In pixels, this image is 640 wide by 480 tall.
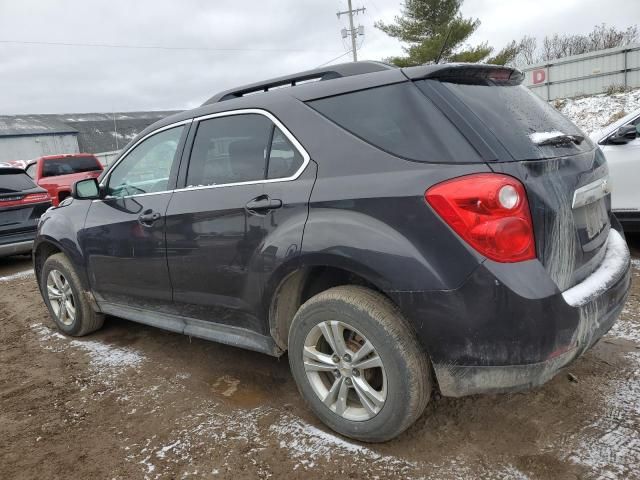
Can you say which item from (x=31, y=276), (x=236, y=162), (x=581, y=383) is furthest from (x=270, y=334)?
(x=31, y=276)

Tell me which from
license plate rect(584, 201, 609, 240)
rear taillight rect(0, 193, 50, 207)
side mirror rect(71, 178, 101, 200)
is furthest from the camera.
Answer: rear taillight rect(0, 193, 50, 207)

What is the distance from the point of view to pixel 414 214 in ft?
6.75

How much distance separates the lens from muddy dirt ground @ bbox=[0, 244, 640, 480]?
225 cm

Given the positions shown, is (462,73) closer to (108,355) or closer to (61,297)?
(108,355)

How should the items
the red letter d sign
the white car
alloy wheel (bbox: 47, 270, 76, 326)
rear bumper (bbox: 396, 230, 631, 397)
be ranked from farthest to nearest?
the red letter d sign
the white car
alloy wheel (bbox: 47, 270, 76, 326)
rear bumper (bbox: 396, 230, 631, 397)

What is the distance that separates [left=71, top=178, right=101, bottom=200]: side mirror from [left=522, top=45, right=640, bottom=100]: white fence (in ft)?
62.2

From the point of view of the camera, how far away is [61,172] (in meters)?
12.7

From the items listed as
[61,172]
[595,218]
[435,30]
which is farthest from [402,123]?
[435,30]

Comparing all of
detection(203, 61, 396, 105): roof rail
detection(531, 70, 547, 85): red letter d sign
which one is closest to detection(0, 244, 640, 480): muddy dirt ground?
detection(203, 61, 396, 105): roof rail

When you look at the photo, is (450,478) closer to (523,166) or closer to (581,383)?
(581,383)

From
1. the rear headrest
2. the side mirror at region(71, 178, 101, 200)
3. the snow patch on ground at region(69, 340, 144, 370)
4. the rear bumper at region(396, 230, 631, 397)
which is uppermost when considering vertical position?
the rear headrest

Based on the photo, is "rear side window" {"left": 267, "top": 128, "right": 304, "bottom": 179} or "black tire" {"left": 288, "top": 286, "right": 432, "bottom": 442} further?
"rear side window" {"left": 267, "top": 128, "right": 304, "bottom": 179}

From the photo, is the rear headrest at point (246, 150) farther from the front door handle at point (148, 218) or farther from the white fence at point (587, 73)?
the white fence at point (587, 73)

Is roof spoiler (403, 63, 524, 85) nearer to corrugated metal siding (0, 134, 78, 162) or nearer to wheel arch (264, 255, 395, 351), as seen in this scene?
wheel arch (264, 255, 395, 351)
